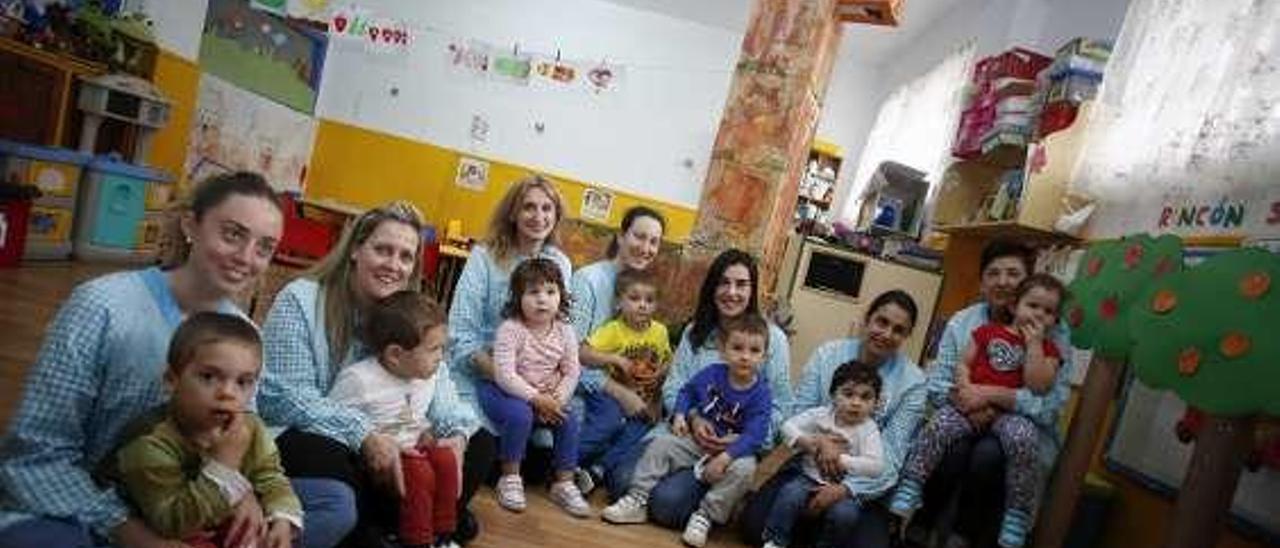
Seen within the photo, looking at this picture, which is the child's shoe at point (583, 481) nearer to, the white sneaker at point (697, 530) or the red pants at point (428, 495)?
the white sneaker at point (697, 530)

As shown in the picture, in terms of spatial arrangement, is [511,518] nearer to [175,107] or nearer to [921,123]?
[175,107]

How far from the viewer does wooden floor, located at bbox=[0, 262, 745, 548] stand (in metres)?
2.47

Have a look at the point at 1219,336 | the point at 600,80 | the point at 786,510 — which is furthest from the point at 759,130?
the point at 600,80

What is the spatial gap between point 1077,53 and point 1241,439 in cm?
239

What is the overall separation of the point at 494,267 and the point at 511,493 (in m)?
0.78

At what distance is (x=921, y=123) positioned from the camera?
6590 mm

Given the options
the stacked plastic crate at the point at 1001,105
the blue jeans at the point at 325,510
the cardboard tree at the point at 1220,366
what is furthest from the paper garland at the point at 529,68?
the blue jeans at the point at 325,510

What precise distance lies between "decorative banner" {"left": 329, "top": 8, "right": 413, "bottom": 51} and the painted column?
4.84 m

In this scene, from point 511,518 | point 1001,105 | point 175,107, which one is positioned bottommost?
point 511,518

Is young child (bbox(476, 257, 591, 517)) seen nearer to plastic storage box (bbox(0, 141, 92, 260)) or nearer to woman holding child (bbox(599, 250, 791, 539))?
woman holding child (bbox(599, 250, 791, 539))

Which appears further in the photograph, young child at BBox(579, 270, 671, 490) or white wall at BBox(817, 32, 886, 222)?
white wall at BBox(817, 32, 886, 222)

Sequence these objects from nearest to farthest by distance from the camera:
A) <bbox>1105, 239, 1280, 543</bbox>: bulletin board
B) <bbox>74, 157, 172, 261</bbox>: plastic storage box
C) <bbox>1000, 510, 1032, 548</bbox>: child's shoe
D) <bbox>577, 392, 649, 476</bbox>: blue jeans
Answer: <bbox>1105, 239, 1280, 543</bbox>: bulletin board → <bbox>1000, 510, 1032, 548</bbox>: child's shoe → <bbox>577, 392, 649, 476</bbox>: blue jeans → <bbox>74, 157, 172, 261</bbox>: plastic storage box

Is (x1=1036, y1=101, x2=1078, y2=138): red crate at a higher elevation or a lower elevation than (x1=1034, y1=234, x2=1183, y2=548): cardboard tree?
higher

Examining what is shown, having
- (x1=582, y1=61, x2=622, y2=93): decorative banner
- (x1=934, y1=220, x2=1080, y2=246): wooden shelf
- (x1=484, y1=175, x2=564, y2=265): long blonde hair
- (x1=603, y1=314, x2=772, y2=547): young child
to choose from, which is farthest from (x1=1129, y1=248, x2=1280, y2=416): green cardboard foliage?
(x1=582, y1=61, x2=622, y2=93): decorative banner
